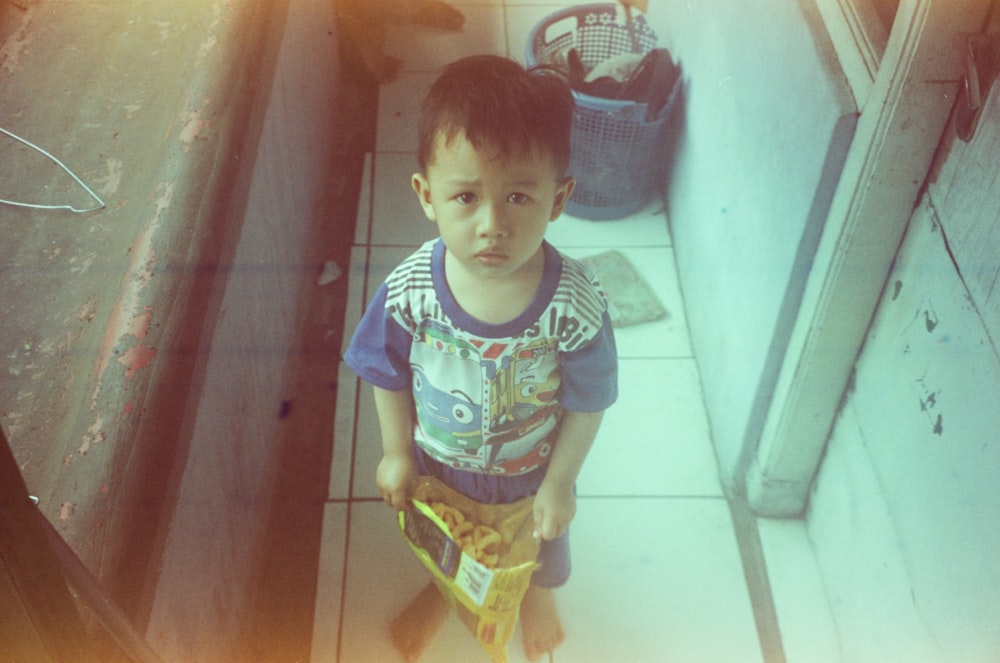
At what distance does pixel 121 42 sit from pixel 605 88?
1.23 metres

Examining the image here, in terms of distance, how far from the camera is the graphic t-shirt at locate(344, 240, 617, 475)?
1.00 m

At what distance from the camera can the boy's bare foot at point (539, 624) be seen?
149 centimetres

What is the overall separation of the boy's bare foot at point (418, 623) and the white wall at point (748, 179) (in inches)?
26.2

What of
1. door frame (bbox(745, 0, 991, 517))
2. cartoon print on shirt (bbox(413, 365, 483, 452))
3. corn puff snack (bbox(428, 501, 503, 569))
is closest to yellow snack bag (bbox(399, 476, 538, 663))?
corn puff snack (bbox(428, 501, 503, 569))

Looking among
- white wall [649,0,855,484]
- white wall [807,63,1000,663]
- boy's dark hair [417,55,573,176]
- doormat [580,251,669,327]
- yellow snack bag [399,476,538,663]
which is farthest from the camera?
doormat [580,251,669,327]

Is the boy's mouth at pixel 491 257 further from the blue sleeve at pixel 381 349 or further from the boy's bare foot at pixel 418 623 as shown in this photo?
the boy's bare foot at pixel 418 623

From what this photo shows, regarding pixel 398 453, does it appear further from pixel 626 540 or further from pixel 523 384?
Answer: pixel 626 540

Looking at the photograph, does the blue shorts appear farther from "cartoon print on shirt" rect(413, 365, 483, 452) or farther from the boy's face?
the boy's face

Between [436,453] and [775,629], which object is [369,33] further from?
[775,629]

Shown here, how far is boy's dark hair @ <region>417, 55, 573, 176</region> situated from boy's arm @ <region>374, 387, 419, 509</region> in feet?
1.26

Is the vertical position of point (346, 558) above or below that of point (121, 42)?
below

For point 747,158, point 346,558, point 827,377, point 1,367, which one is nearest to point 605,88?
point 747,158

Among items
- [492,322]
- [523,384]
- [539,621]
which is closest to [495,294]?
[492,322]

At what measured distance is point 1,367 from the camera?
96 centimetres
